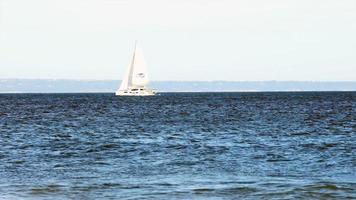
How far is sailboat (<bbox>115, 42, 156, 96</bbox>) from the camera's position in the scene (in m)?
178

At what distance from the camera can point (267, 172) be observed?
2795 cm

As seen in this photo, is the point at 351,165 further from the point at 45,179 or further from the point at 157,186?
the point at 45,179

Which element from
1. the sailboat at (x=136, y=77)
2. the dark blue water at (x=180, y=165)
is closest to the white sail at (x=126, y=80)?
the sailboat at (x=136, y=77)

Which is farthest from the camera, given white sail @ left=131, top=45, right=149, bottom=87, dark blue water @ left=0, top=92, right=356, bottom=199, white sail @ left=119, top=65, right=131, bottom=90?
white sail @ left=119, top=65, right=131, bottom=90

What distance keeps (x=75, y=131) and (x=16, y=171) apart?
1044 inches

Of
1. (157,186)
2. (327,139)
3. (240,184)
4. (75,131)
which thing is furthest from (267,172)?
(75,131)

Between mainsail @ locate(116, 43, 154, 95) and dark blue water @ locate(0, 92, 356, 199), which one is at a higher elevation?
mainsail @ locate(116, 43, 154, 95)

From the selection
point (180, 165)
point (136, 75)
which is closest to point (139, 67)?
point (136, 75)

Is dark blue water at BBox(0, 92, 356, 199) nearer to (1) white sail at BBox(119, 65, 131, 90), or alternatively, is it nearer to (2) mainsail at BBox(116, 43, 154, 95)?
(2) mainsail at BBox(116, 43, 154, 95)

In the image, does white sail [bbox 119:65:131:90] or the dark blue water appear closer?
the dark blue water

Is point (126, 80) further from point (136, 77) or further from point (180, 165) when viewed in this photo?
point (180, 165)

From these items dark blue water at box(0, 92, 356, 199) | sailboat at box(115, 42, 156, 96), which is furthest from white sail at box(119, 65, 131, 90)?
dark blue water at box(0, 92, 356, 199)

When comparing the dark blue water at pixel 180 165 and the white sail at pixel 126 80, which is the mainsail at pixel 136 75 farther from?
the dark blue water at pixel 180 165

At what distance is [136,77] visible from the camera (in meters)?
181
